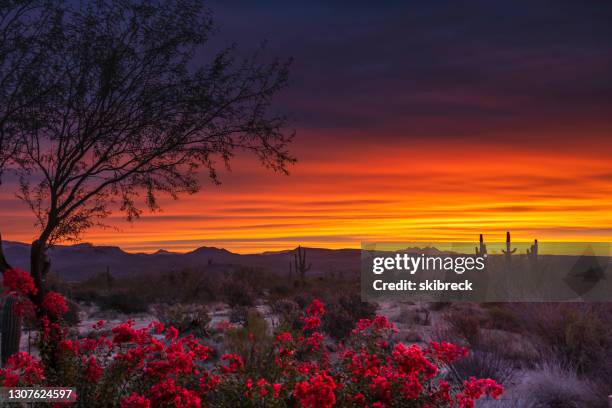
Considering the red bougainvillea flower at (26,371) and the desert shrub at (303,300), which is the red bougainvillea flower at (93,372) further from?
the desert shrub at (303,300)

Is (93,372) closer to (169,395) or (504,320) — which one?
(169,395)

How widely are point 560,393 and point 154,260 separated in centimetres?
10718

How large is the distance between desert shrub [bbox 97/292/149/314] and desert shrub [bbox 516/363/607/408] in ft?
80.0

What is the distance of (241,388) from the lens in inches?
273

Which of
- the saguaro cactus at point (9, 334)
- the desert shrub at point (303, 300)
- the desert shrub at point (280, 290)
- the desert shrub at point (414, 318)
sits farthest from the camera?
the desert shrub at point (280, 290)

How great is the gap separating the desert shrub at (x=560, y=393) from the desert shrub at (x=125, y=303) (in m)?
24.4

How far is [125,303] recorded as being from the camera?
33719 mm

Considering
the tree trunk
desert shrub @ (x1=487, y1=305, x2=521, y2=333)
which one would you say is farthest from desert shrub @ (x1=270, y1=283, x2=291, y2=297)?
the tree trunk

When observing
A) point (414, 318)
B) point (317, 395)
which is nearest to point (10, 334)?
point (317, 395)

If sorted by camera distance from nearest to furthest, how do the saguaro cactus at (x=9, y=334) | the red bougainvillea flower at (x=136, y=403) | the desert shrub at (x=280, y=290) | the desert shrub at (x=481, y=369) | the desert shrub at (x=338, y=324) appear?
1. the red bougainvillea flower at (x=136, y=403)
2. the desert shrub at (x=481, y=369)
3. the saguaro cactus at (x=9, y=334)
4. the desert shrub at (x=338, y=324)
5. the desert shrub at (x=280, y=290)

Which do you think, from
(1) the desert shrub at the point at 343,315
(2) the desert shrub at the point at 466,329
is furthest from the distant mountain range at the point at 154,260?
(2) the desert shrub at the point at 466,329

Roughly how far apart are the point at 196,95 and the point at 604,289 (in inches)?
915

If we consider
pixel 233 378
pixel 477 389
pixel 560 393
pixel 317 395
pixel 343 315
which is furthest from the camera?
pixel 343 315

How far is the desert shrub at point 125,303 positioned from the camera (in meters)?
33.6
